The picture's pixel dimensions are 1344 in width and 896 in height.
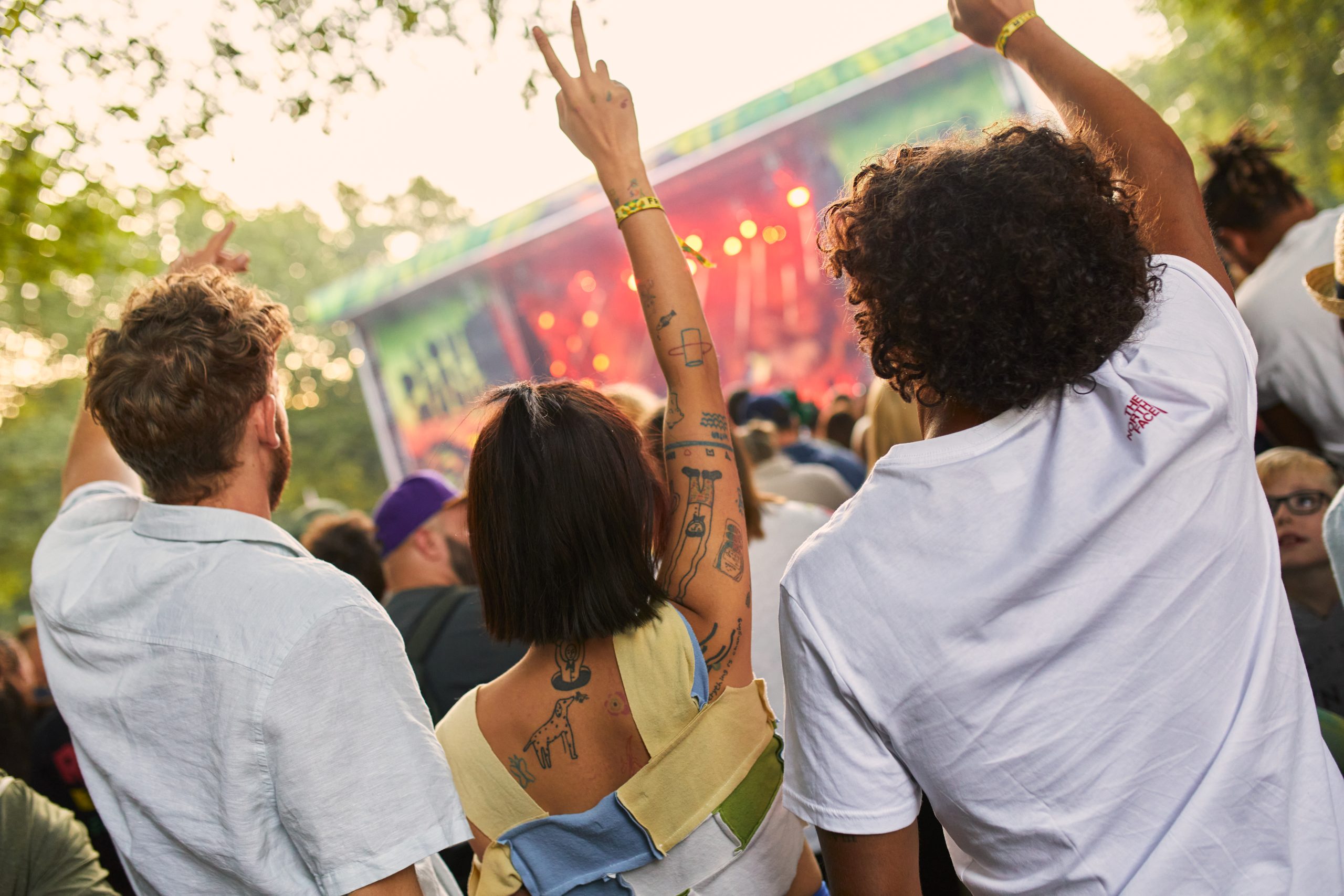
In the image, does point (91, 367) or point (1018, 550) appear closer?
point (1018, 550)

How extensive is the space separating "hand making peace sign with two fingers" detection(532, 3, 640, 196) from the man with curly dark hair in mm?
851

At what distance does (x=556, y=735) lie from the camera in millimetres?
1678

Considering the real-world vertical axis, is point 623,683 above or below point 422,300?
below

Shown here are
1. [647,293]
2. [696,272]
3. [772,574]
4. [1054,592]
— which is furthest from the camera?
[696,272]

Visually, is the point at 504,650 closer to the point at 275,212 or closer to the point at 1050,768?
the point at 1050,768

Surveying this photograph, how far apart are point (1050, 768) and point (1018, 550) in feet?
0.89

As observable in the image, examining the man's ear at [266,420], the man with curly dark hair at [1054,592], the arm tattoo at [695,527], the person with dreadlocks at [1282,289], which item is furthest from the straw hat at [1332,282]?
the man's ear at [266,420]

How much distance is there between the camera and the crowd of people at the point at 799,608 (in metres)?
1.16

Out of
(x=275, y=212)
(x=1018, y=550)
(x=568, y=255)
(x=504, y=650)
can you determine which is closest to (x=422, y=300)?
(x=568, y=255)

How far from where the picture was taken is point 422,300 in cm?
1155

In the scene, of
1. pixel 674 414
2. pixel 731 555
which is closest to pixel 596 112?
pixel 674 414

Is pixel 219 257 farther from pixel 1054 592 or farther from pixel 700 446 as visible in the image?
pixel 1054 592

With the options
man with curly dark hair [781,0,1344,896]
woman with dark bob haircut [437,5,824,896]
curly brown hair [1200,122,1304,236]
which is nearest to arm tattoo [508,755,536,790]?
woman with dark bob haircut [437,5,824,896]

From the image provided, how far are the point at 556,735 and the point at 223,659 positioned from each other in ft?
1.89
